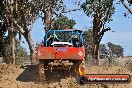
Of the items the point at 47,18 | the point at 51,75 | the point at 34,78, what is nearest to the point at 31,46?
the point at 47,18

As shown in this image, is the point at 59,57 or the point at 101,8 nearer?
the point at 59,57

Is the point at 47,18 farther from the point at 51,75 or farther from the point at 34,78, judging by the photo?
the point at 51,75

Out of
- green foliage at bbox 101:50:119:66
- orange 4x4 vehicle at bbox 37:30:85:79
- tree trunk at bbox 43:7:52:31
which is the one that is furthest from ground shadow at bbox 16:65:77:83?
green foliage at bbox 101:50:119:66

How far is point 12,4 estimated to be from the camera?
84.3 feet

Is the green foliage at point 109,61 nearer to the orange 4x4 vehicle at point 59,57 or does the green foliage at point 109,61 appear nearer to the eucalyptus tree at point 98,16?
the eucalyptus tree at point 98,16

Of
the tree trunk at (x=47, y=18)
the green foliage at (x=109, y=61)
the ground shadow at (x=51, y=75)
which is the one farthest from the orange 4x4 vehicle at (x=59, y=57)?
the green foliage at (x=109, y=61)

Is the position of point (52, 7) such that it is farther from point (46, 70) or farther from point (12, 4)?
point (46, 70)

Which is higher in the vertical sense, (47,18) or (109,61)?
(47,18)

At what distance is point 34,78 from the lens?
15.5 m

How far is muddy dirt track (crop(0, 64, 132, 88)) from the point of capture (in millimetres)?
13633

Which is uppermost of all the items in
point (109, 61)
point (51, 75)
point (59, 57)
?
point (59, 57)

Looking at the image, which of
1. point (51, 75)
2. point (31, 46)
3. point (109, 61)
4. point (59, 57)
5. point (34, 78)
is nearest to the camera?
point (59, 57)

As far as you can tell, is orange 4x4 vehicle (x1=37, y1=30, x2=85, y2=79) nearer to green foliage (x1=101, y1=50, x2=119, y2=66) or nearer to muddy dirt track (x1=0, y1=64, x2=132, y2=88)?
muddy dirt track (x1=0, y1=64, x2=132, y2=88)

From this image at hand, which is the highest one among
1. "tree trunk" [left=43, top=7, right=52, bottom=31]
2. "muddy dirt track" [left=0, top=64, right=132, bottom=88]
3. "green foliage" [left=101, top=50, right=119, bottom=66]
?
"tree trunk" [left=43, top=7, right=52, bottom=31]
